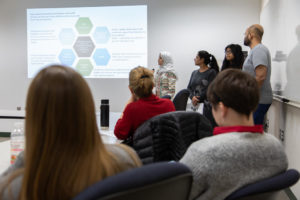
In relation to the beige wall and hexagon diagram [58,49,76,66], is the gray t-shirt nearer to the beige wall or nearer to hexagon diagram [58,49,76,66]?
the beige wall

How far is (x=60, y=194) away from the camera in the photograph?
69 cm

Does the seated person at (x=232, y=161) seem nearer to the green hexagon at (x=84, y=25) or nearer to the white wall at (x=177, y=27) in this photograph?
the white wall at (x=177, y=27)

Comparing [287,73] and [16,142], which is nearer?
[16,142]

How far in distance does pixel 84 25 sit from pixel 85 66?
2.38 ft

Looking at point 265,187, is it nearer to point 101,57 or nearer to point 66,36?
point 101,57

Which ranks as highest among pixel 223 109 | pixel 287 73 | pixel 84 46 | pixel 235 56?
pixel 84 46

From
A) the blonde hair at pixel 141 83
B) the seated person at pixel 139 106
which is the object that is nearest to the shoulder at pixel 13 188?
the seated person at pixel 139 106

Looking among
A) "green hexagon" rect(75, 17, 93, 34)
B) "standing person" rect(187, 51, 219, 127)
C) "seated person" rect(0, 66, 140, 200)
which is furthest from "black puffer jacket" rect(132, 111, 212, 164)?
"green hexagon" rect(75, 17, 93, 34)

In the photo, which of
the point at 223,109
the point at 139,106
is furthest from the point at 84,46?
the point at 223,109

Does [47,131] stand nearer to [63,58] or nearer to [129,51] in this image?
[129,51]

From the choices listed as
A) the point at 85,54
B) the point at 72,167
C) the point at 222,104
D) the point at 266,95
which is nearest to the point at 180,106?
the point at 266,95

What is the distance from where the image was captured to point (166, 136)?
163 centimetres

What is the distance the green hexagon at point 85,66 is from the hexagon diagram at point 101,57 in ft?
0.47

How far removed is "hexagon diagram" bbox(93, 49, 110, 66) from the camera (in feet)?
17.0
